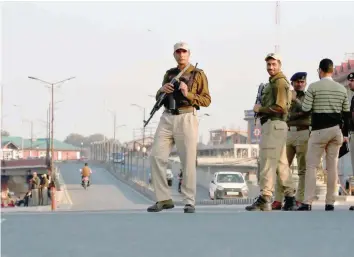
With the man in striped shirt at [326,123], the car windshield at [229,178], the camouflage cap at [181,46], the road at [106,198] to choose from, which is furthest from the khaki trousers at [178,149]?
the car windshield at [229,178]

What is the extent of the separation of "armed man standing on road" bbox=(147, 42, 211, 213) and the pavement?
1459mm

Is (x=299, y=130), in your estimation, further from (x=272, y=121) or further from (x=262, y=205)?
(x=262, y=205)

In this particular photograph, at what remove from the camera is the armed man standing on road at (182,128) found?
7309 millimetres

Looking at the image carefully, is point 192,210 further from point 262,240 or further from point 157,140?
point 262,240

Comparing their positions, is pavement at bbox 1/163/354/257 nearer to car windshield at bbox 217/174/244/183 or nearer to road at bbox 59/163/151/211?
road at bbox 59/163/151/211

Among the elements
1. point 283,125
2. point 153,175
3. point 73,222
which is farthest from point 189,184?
point 73,222

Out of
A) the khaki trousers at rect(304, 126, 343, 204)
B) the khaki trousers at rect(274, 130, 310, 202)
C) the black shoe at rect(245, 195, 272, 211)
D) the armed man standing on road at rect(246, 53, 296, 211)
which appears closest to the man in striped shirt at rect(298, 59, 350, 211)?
the khaki trousers at rect(304, 126, 343, 204)

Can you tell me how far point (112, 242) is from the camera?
4539 millimetres

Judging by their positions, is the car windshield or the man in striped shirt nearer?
the man in striped shirt

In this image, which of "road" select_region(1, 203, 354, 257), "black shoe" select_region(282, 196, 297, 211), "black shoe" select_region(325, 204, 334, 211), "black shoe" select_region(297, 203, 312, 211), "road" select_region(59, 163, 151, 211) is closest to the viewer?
"road" select_region(1, 203, 354, 257)

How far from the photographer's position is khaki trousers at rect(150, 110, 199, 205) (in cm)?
731

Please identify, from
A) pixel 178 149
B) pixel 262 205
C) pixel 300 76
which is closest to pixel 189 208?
pixel 178 149

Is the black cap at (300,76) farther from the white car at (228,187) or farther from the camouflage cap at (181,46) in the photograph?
the white car at (228,187)

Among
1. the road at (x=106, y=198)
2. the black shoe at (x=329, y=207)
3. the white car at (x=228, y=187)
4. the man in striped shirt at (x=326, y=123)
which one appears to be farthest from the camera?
the white car at (x=228, y=187)
